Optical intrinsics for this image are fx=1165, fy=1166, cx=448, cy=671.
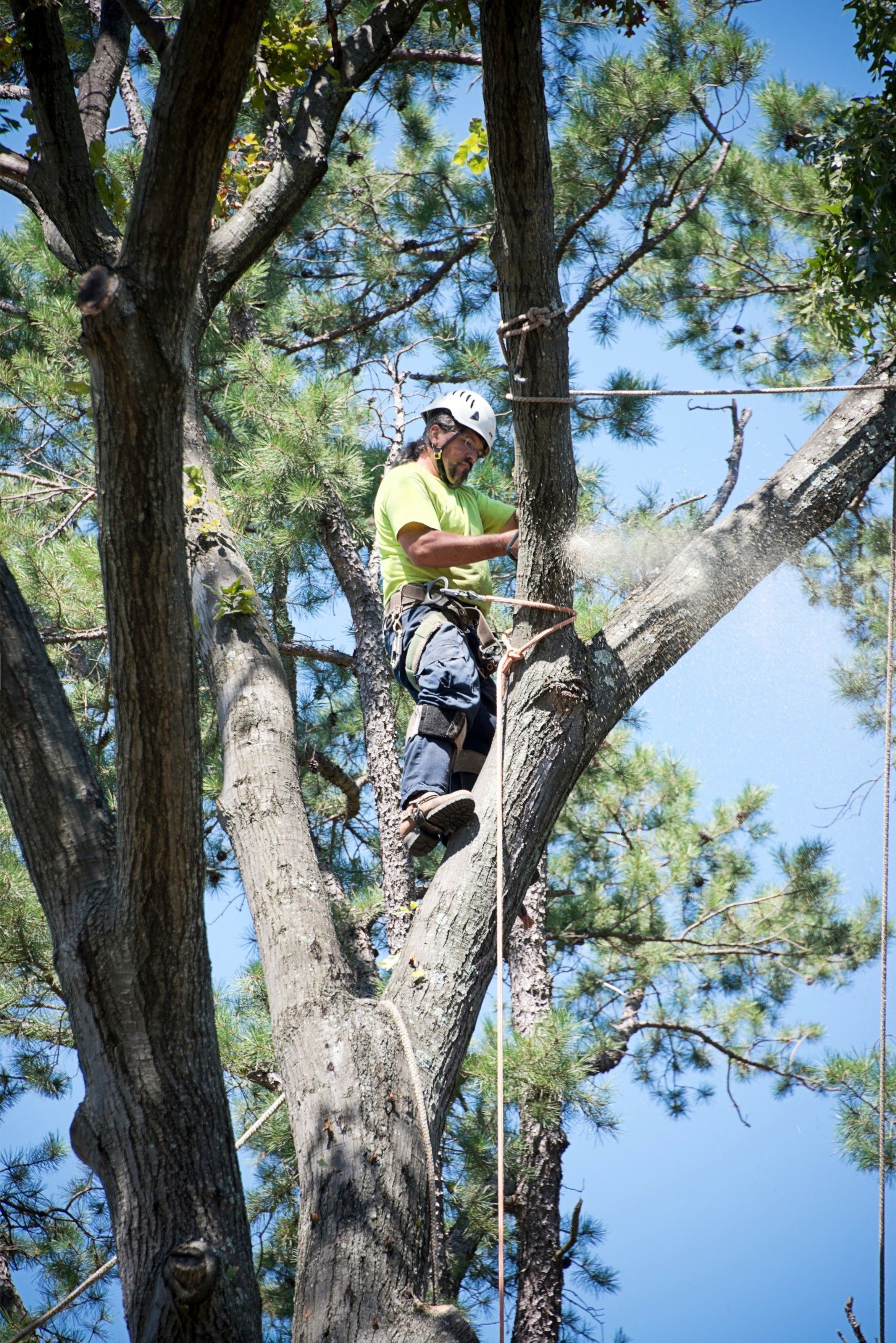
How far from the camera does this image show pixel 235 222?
10.3 feet

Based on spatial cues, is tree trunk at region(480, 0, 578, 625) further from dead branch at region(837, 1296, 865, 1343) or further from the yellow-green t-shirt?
dead branch at region(837, 1296, 865, 1343)

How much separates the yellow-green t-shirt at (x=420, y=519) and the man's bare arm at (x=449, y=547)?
0.02 m

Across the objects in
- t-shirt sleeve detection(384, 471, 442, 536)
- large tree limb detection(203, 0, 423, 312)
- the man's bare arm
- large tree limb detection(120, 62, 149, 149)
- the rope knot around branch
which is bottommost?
the rope knot around branch

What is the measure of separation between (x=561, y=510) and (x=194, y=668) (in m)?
0.87

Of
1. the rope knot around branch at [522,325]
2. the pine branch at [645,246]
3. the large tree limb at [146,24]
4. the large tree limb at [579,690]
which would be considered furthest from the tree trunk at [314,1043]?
the pine branch at [645,246]

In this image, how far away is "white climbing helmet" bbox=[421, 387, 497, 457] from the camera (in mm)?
3281

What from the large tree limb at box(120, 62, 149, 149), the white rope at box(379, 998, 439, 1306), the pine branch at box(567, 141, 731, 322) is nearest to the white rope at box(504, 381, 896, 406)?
the white rope at box(379, 998, 439, 1306)

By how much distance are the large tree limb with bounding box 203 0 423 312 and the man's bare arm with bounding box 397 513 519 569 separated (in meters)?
0.81

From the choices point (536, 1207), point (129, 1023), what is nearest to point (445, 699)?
point (129, 1023)

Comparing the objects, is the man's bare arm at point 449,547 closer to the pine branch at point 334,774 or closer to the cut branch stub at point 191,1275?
the cut branch stub at point 191,1275

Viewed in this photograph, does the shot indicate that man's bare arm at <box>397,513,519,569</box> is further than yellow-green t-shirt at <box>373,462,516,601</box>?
No

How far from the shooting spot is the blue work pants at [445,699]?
9.02ft

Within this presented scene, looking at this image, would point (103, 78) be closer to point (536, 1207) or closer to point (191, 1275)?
point (191, 1275)

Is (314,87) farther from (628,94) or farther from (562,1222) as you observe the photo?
(562,1222)
